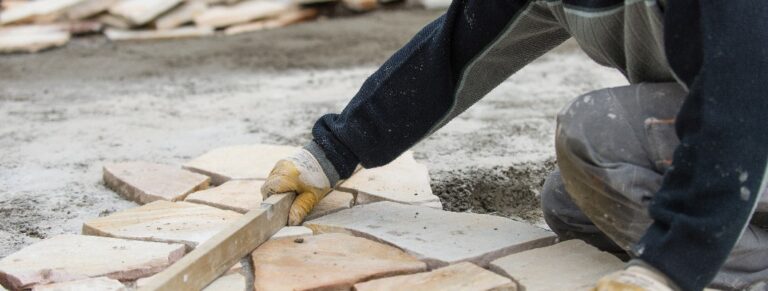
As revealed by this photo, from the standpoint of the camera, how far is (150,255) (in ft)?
→ 8.20

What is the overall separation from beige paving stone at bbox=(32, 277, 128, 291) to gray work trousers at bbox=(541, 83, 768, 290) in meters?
1.10

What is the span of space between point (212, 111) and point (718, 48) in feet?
9.68

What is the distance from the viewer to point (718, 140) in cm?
191

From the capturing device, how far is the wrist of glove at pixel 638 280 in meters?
1.94

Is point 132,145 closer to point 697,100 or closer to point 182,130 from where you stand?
point 182,130

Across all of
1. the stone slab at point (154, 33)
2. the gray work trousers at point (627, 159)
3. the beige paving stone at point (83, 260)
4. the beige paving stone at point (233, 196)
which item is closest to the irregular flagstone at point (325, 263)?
the beige paving stone at point (83, 260)

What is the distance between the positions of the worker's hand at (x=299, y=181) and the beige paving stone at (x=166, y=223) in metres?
0.18

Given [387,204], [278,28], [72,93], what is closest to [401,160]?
[387,204]

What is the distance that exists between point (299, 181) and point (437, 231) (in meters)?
0.42

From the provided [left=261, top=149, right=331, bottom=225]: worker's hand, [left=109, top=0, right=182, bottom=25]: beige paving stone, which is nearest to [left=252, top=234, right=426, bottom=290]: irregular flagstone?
[left=261, top=149, right=331, bottom=225]: worker's hand

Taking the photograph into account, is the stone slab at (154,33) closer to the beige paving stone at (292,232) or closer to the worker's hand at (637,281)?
the beige paving stone at (292,232)

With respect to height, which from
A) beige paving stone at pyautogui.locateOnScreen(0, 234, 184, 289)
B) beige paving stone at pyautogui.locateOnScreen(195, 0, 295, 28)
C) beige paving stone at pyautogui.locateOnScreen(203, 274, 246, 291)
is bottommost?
beige paving stone at pyautogui.locateOnScreen(195, 0, 295, 28)

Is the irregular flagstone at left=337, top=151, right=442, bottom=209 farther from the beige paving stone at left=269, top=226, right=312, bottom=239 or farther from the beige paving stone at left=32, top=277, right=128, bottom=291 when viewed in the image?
the beige paving stone at left=32, top=277, right=128, bottom=291

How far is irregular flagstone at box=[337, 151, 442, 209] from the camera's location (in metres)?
3.04
